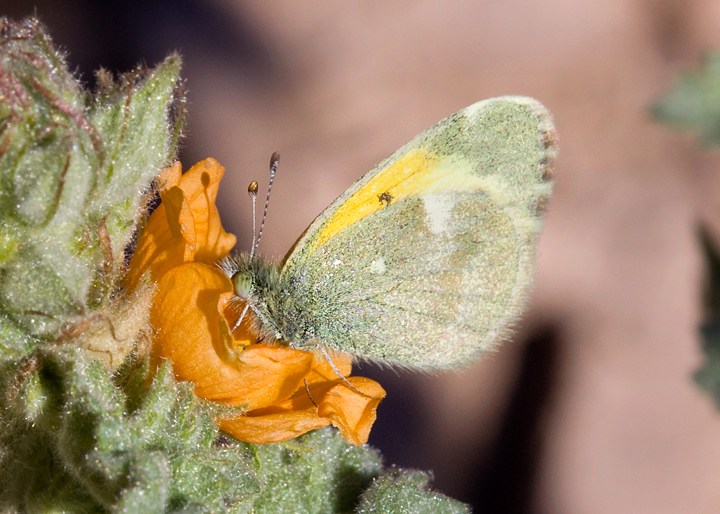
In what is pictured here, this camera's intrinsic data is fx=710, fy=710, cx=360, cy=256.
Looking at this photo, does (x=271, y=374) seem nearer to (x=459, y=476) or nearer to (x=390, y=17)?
(x=459, y=476)

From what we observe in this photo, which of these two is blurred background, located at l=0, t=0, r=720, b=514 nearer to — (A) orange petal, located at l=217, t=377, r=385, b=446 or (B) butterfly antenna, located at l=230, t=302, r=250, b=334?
(B) butterfly antenna, located at l=230, t=302, r=250, b=334

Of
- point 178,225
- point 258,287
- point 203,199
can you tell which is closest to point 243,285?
point 258,287

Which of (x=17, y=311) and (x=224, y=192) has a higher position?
(x=224, y=192)

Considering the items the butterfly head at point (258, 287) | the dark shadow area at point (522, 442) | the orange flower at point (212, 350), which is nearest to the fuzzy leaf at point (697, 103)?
the dark shadow area at point (522, 442)

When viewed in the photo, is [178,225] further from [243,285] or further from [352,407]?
[352,407]

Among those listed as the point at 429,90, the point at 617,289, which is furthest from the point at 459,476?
the point at 429,90

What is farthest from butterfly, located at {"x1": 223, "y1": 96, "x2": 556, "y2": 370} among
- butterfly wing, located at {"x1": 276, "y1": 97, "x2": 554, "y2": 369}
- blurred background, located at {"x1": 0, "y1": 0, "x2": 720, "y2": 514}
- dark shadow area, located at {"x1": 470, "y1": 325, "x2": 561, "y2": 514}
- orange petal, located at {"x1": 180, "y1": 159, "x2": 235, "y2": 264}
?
dark shadow area, located at {"x1": 470, "y1": 325, "x2": 561, "y2": 514}

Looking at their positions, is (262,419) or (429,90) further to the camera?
(429,90)

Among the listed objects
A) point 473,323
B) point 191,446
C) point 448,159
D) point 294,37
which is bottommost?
point 191,446
